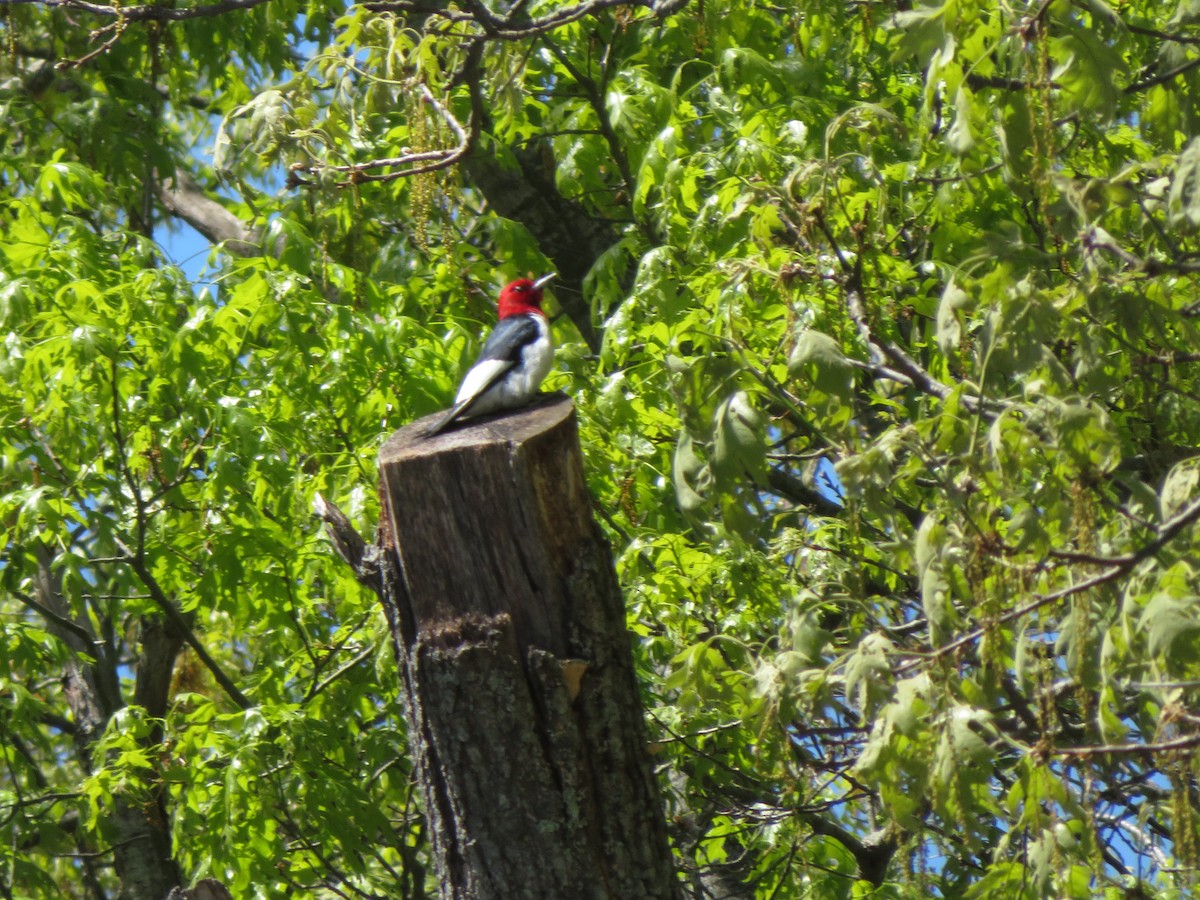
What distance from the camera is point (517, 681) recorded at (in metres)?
3.12

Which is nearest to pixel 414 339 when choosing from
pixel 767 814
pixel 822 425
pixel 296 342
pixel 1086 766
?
pixel 296 342

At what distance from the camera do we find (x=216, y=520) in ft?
20.9

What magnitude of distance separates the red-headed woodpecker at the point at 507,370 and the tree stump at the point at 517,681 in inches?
21.5

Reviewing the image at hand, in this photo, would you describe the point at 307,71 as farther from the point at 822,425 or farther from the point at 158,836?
the point at 158,836

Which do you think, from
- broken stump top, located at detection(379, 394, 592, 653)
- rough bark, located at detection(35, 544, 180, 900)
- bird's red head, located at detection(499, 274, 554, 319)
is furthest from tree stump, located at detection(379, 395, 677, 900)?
rough bark, located at detection(35, 544, 180, 900)

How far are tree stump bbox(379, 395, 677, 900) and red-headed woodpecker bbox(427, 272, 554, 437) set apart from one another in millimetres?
547

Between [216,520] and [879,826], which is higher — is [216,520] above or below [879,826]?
above

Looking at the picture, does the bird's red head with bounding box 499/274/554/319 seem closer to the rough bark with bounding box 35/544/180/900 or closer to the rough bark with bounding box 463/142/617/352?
the rough bark with bounding box 463/142/617/352

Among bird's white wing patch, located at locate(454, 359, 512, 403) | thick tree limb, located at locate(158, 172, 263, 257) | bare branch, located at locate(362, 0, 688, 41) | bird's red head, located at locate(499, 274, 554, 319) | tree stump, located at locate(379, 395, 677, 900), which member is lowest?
tree stump, located at locate(379, 395, 677, 900)

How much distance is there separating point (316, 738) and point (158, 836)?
2.94 meters

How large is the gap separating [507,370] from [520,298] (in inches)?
52.8

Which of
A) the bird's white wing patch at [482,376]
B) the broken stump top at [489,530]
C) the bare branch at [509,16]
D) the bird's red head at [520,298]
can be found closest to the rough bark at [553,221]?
the bird's red head at [520,298]

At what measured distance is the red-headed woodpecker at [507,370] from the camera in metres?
4.24

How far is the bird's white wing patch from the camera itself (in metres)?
4.41
